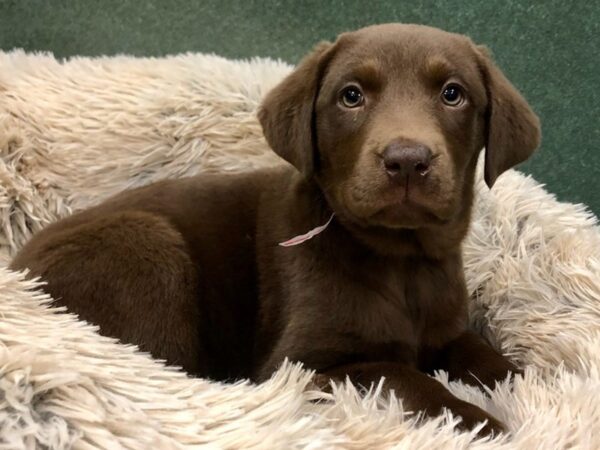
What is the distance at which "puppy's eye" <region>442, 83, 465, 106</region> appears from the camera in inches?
66.4

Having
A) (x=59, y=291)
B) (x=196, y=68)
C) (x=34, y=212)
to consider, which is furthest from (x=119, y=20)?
(x=59, y=291)

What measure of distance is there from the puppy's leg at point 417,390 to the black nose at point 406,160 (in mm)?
404

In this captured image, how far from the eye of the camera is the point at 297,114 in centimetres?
176

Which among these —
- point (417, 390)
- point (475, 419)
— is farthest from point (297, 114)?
point (475, 419)

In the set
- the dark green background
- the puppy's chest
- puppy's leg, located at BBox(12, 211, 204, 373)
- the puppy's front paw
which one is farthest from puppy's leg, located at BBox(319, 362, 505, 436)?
the dark green background

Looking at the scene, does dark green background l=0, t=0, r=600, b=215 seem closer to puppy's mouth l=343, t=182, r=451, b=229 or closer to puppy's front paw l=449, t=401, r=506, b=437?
puppy's mouth l=343, t=182, r=451, b=229

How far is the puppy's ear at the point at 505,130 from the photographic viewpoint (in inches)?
68.0

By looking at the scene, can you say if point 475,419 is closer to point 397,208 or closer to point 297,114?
point 397,208

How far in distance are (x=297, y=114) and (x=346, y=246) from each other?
1.05ft

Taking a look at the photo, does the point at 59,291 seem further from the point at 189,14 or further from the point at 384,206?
the point at 189,14

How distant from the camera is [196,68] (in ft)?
8.52

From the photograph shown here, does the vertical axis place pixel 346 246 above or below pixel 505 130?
below

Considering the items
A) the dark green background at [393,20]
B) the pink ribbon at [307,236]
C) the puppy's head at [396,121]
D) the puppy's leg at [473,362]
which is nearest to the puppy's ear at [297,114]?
the puppy's head at [396,121]

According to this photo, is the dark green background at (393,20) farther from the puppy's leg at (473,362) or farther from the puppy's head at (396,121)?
the puppy's leg at (473,362)
